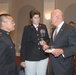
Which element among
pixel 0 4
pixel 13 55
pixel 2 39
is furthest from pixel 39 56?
pixel 0 4

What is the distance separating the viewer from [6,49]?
2084mm

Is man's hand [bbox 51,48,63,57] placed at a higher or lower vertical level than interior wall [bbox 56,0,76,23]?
lower

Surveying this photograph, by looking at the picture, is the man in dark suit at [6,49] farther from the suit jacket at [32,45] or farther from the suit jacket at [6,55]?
the suit jacket at [32,45]

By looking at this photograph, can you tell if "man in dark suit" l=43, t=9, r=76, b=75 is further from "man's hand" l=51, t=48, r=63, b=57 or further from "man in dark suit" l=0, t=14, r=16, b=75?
"man in dark suit" l=0, t=14, r=16, b=75

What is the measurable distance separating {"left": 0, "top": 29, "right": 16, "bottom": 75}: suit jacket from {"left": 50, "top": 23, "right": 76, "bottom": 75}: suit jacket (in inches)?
20.2

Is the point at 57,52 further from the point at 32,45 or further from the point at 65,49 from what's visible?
the point at 32,45

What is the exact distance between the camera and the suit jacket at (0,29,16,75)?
2049mm

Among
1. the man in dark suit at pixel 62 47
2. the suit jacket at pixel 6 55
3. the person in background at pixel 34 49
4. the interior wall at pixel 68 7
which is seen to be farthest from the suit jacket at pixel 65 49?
the interior wall at pixel 68 7

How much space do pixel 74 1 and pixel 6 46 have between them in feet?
18.6

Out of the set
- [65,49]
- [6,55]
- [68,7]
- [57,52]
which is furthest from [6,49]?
[68,7]

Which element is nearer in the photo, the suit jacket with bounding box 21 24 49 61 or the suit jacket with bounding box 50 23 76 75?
the suit jacket with bounding box 50 23 76 75

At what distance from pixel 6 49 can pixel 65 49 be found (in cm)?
69

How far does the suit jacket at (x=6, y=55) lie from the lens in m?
2.05

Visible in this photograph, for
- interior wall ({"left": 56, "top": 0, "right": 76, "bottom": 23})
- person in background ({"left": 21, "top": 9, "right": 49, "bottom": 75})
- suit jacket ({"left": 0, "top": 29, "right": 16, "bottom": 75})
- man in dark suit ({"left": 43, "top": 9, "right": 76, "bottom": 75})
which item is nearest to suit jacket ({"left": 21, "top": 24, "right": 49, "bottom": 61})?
person in background ({"left": 21, "top": 9, "right": 49, "bottom": 75})
